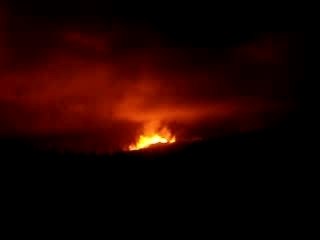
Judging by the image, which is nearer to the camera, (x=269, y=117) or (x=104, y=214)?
(x=104, y=214)

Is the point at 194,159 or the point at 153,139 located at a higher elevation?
the point at 153,139

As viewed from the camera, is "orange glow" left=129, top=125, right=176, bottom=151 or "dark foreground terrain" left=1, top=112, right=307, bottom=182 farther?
"orange glow" left=129, top=125, right=176, bottom=151

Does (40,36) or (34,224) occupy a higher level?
(40,36)

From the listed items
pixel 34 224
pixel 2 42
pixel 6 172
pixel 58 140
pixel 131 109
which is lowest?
pixel 34 224

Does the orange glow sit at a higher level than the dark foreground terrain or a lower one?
higher

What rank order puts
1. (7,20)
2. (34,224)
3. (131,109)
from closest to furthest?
(34,224), (7,20), (131,109)

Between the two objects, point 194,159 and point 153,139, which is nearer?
point 194,159

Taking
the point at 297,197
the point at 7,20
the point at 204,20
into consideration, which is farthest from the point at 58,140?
the point at 297,197

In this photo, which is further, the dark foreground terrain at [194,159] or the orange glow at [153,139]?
the orange glow at [153,139]

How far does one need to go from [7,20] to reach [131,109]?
7.97 feet

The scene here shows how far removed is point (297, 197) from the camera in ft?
19.1

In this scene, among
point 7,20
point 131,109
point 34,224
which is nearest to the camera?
point 34,224

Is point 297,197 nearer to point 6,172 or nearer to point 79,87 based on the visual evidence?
point 6,172

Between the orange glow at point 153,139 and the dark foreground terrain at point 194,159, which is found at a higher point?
the orange glow at point 153,139
